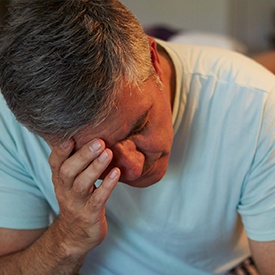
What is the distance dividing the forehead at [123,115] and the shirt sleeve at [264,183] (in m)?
0.28

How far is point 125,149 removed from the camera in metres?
0.92

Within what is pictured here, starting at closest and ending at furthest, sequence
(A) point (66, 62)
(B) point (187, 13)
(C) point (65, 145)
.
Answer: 1. (A) point (66, 62)
2. (C) point (65, 145)
3. (B) point (187, 13)

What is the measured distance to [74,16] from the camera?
2.68 feet

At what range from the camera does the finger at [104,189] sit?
0.93 meters

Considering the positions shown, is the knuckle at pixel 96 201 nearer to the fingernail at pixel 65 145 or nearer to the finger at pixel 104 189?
the finger at pixel 104 189

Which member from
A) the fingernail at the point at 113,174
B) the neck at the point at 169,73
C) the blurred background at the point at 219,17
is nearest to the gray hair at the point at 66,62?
the fingernail at the point at 113,174

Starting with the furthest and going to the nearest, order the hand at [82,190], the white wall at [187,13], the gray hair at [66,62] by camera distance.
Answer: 1. the white wall at [187,13]
2. the hand at [82,190]
3. the gray hair at [66,62]

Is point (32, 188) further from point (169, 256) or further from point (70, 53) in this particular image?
point (70, 53)

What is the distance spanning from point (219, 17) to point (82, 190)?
2294 mm

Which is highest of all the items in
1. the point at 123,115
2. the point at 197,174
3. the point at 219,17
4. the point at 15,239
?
the point at 123,115

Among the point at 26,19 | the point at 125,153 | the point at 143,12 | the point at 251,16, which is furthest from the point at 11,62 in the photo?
the point at 251,16

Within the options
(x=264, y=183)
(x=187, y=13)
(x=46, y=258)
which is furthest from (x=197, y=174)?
(x=187, y=13)

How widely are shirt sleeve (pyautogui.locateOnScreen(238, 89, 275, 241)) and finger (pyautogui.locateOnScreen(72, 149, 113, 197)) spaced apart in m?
0.33

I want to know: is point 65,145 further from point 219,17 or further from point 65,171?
point 219,17
